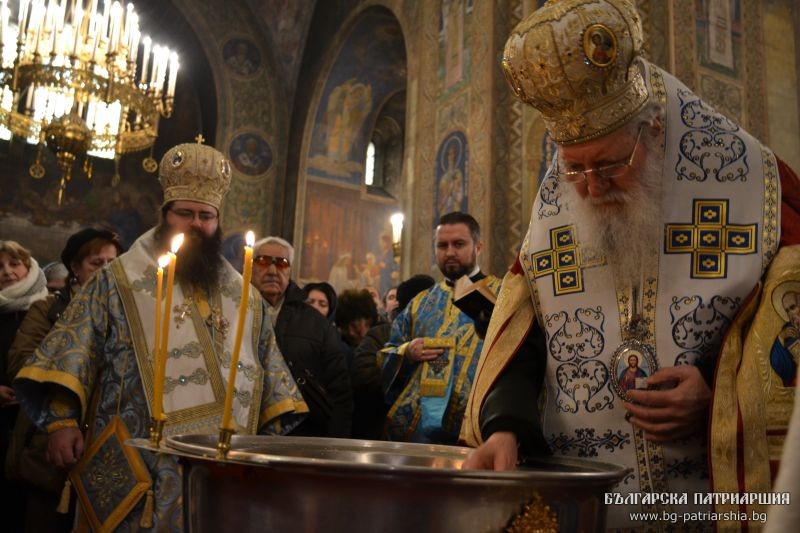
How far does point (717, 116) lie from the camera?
5.39ft

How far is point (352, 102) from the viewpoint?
1430cm

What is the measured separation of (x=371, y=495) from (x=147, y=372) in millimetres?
2022

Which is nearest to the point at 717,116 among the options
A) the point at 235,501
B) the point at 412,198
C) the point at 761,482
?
the point at 761,482

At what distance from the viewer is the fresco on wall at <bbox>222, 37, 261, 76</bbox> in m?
14.5

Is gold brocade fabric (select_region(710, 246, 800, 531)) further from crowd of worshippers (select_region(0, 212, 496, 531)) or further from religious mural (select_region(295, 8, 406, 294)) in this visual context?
religious mural (select_region(295, 8, 406, 294))

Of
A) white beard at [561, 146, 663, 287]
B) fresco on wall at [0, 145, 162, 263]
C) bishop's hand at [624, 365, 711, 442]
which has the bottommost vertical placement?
bishop's hand at [624, 365, 711, 442]

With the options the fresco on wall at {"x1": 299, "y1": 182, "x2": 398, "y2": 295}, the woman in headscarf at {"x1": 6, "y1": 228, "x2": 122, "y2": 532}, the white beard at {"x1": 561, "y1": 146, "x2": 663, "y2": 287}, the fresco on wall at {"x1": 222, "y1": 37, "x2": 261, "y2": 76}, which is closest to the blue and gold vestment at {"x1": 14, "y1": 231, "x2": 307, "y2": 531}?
the woman in headscarf at {"x1": 6, "y1": 228, "x2": 122, "y2": 532}

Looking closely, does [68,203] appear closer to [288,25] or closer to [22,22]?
[288,25]

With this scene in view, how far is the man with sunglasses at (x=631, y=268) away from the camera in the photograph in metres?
1.43

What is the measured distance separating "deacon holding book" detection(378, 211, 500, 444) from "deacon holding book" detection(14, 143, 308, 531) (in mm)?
862

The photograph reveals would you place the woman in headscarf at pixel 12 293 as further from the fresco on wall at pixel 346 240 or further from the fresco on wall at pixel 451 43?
the fresco on wall at pixel 346 240

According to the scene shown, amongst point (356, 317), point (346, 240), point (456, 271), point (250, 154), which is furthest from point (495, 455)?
point (250, 154)

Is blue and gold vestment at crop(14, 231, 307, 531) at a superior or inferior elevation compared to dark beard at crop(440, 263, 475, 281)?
inferior

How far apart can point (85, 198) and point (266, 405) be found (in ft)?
44.2
